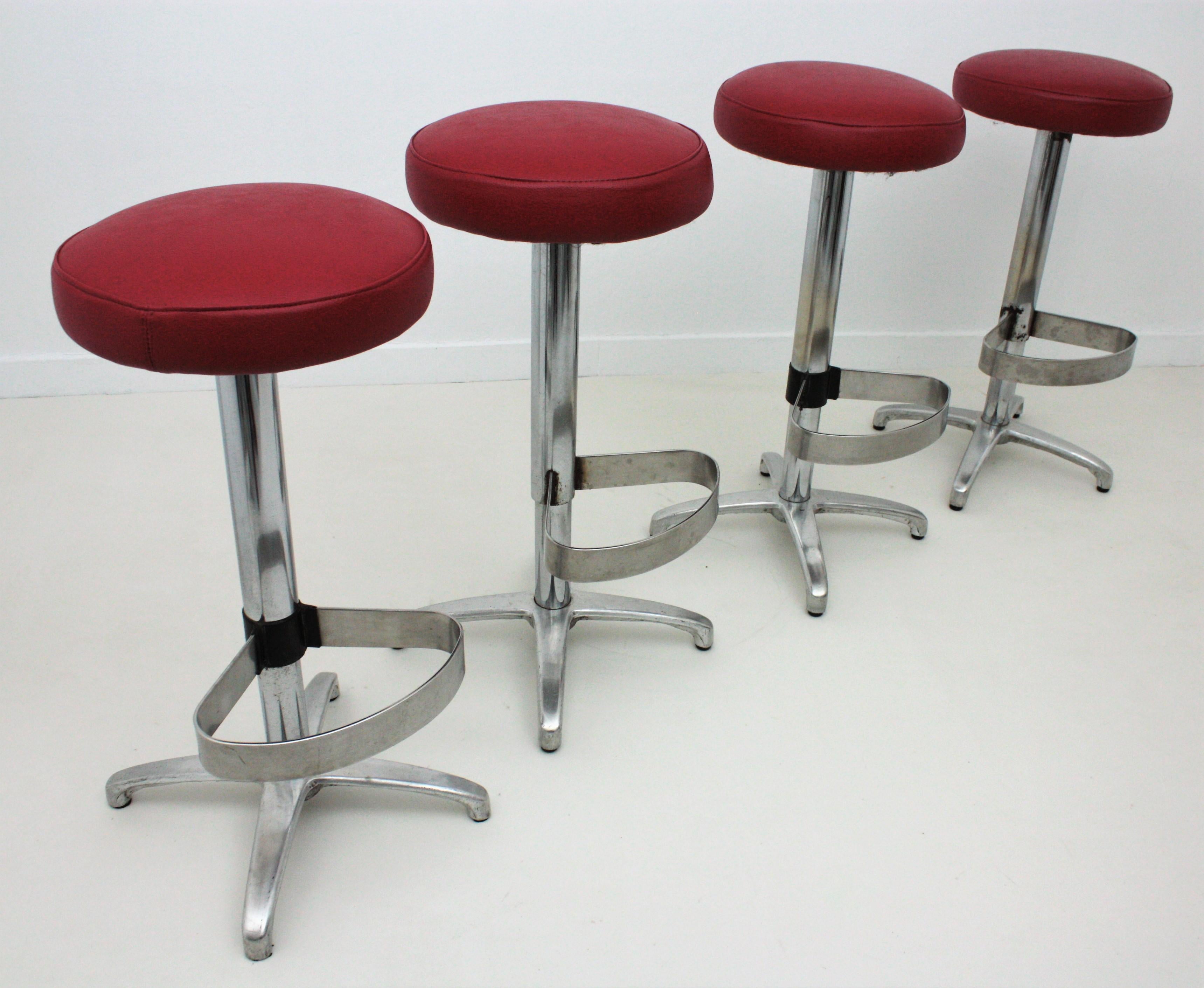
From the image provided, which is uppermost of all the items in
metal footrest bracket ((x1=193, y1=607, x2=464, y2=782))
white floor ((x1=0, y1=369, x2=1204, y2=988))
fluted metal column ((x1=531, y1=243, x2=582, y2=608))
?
fluted metal column ((x1=531, y1=243, x2=582, y2=608))

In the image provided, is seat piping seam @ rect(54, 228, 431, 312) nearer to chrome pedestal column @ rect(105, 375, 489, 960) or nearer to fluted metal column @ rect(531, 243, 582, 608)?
chrome pedestal column @ rect(105, 375, 489, 960)

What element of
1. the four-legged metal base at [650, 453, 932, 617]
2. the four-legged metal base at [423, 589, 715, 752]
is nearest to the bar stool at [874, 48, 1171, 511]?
the four-legged metal base at [650, 453, 932, 617]

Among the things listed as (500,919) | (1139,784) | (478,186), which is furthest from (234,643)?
(1139,784)

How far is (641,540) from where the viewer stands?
1699mm

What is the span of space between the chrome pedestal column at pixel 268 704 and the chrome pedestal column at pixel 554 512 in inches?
10.3

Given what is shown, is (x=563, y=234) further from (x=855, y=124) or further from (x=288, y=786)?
(x=288, y=786)

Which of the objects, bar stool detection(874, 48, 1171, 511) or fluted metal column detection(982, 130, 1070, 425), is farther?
fluted metal column detection(982, 130, 1070, 425)

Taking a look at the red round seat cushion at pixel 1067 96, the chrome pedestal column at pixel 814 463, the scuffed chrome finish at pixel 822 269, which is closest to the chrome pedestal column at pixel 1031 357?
the red round seat cushion at pixel 1067 96

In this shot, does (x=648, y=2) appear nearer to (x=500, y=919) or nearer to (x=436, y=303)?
(x=436, y=303)

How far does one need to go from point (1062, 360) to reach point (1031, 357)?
77 mm

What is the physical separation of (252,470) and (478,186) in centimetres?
47

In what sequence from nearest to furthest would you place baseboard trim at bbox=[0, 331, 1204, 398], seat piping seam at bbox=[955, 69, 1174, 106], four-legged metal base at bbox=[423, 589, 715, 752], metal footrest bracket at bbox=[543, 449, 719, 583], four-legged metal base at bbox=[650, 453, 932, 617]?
metal footrest bracket at bbox=[543, 449, 719, 583] → four-legged metal base at bbox=[423, 589, 715, 752] → seat piping seam at bbox=[955, 69, 1174, 106] → four-legged metal base at bbox=[650, 453, 932, 617] → baseboard trim at bbox=[0, 331, 1204, 398]

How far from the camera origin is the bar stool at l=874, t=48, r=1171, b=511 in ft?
7.17

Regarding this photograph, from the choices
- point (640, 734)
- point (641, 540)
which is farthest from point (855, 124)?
point (640, 734)
